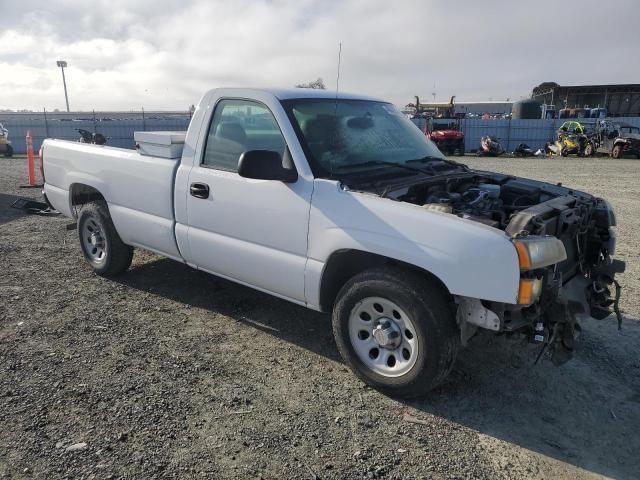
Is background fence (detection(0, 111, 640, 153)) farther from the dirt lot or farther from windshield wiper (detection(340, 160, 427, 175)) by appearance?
windshield wiper (detection(340, 160, 427, 175))

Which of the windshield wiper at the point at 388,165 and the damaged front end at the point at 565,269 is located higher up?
the windshield wiper at the point at 388,165

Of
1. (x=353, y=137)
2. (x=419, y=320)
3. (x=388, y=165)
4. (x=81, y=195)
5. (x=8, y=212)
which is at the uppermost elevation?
(x=353, y=137)

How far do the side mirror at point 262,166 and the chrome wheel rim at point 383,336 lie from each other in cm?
102

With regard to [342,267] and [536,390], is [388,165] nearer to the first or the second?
[342,267]

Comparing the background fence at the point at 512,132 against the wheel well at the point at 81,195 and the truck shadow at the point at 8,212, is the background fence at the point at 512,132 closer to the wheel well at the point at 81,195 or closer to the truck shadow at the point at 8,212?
the truck shadow at the point at 8,212

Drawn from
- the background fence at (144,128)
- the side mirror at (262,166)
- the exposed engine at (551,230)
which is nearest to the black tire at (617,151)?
the background fence at (144,128)

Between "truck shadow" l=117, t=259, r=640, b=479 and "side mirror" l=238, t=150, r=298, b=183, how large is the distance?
1.43 m

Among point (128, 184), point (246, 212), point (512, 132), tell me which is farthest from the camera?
point (512, 132)

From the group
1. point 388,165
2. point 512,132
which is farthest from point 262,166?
point 512,132

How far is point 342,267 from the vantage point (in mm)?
3678

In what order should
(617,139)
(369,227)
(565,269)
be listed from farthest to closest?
(617,139) < (565,269) < (369,227)

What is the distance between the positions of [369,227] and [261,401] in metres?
1.31

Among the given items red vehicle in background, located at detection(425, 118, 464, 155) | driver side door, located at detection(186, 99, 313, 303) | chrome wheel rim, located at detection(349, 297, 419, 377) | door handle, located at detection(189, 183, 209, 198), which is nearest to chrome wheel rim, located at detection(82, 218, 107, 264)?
driver side door, located at detection(186, 99, 313, 303)

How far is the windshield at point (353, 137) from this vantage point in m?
3.79
